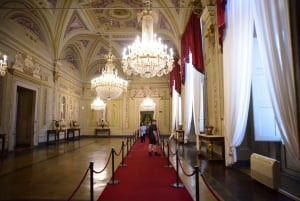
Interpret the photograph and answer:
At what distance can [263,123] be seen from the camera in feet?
15.0

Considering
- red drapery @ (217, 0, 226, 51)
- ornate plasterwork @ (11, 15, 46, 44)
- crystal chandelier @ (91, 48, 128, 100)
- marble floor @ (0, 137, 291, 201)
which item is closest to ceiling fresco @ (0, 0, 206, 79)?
ornate plasterwork @ (11, 15, 46, 44)

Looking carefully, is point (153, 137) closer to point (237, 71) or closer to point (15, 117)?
point (237, 71)

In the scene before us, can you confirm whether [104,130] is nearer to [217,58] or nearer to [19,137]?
[19,137]

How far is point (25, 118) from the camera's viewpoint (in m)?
10.8

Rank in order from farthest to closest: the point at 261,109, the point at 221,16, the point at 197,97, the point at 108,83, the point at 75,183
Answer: the point at 108,83, the point at 197,97, the point at 221,16, the point at 261,109, the point at 75,183

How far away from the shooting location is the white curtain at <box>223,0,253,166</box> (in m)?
4.53

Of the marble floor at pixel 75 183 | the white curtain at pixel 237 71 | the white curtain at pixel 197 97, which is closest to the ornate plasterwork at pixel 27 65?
the marble floor at pixel 75 183

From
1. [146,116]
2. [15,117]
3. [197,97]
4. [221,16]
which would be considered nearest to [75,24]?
[15,117]

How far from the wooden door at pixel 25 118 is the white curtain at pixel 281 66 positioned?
10.2 m

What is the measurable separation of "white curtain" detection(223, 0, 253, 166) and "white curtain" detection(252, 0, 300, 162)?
1.15 metres

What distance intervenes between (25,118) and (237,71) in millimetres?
9891

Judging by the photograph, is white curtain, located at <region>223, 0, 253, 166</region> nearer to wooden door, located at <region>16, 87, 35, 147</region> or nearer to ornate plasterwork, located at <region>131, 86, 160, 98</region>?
wooden door, located at <region>16, 87, 35, 147</region>

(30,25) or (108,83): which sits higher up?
(30,25)

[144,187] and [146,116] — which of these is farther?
[146,116]
